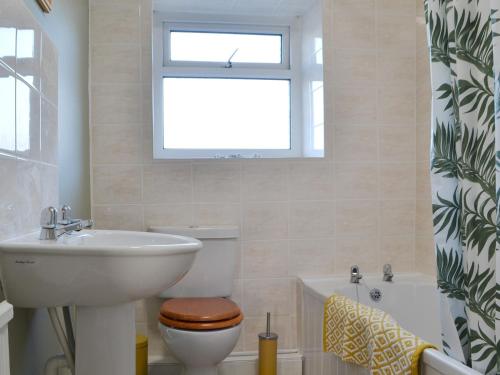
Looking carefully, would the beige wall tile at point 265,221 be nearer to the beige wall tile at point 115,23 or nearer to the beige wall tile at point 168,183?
the beige wall tile at point 168,183

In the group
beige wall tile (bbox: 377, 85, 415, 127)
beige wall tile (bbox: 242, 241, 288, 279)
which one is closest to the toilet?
beige wall tile (bbox: 242, 241, 288, 279)

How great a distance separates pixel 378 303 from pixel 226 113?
1433 millimetres

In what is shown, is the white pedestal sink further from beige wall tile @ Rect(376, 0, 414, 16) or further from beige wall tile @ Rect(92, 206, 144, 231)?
beige wall tile @ Rect(376, 0, 414, 16)

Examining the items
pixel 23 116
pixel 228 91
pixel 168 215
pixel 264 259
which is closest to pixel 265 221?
pixel 264 259

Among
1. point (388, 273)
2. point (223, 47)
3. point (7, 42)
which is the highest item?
point (223, 47)

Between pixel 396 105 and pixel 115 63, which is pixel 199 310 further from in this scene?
pixel 396 105

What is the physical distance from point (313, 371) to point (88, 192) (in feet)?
4.85

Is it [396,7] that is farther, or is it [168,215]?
[396,7]

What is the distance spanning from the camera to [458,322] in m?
1.25

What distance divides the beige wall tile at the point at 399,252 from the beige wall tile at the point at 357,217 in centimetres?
11

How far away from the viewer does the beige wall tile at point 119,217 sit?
101 inches

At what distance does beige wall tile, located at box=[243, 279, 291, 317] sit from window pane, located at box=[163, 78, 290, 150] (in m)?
0.87

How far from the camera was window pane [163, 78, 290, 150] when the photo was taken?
2949mm

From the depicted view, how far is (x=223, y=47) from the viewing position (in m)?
3.01
